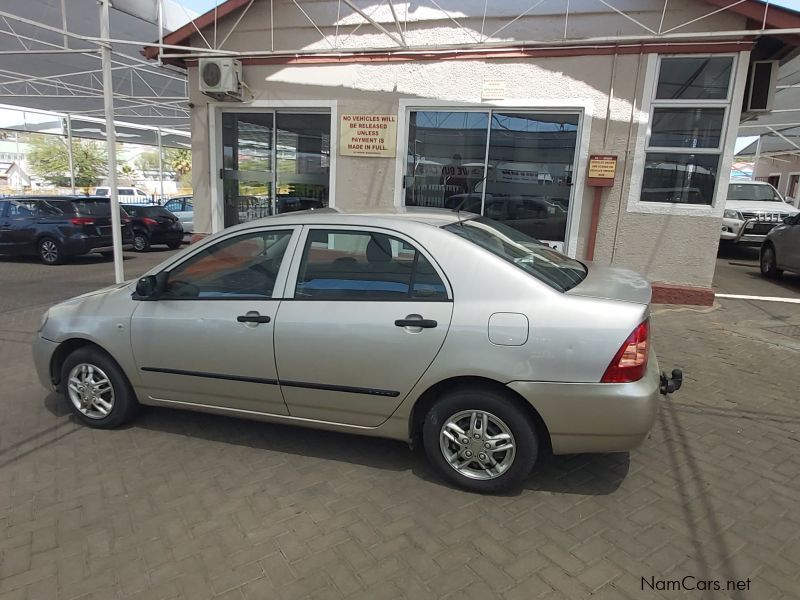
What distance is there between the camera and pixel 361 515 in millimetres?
2963

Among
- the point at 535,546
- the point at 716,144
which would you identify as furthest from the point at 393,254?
the point at 716,144

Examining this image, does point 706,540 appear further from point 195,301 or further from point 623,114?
point 623,114

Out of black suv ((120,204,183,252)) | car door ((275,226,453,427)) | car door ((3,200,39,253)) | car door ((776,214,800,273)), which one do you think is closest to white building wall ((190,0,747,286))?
car door ((776,214,800,273))

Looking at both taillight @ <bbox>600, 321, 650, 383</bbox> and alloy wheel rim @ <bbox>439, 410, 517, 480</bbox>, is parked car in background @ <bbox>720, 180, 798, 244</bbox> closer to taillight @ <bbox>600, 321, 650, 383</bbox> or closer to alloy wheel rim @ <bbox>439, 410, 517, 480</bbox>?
taillight @ <bbox>600, 321, 650, 383</bbox>

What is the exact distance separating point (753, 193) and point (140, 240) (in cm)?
1770

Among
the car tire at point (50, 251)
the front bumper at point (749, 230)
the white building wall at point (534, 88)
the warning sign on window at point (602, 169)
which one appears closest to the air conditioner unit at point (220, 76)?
the white building wall at point (534, 88)

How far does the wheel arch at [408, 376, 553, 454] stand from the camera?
3.02m

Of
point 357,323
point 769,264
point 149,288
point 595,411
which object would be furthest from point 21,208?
point 769,264

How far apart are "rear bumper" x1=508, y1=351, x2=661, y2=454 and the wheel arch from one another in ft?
0.26

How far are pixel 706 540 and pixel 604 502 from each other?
1.72 feet

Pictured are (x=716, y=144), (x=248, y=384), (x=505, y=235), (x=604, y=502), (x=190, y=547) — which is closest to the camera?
(x=190, y=547)

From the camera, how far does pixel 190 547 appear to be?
106 inches

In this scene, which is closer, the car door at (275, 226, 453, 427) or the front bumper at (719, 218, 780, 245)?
the car door at (275, 226, 453, 427)

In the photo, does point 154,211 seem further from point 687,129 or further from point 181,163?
point 181,163
